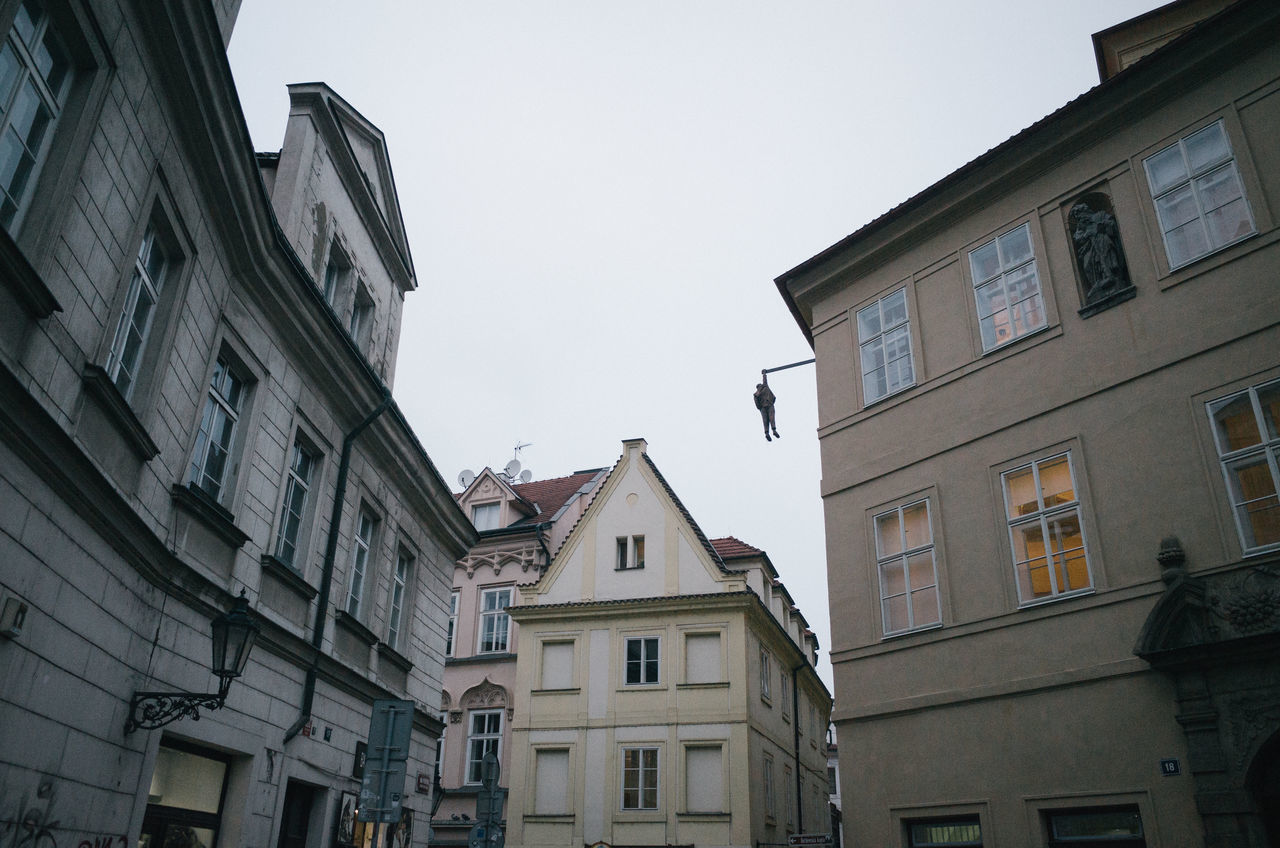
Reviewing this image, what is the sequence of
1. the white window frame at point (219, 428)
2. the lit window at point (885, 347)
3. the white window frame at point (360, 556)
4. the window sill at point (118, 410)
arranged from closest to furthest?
1. the window sill at point (118, 410)
2. the white window frame at point (219, 428)
3. the white window frame at point (360, 556)
4. the lit window at point (885, 347)

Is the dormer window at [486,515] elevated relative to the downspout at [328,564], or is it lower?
elevated

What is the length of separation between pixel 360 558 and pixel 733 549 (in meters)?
20.1

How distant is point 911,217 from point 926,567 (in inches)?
223

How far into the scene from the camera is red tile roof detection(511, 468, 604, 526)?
3453 cm

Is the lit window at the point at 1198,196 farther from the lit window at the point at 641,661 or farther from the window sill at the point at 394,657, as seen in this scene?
the lit window at the point at 641,661

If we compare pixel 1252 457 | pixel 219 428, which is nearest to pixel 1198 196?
pixel 1252 457

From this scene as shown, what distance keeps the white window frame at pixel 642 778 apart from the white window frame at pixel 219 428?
62.1ft

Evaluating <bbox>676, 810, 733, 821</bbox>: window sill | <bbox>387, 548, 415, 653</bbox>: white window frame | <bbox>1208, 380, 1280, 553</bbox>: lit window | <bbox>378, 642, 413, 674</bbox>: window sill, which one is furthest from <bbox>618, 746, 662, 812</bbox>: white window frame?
<bbox>1208, 380, 1280, 553</bbox>: lit window

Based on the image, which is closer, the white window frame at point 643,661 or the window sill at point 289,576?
the window sill at point 289,576

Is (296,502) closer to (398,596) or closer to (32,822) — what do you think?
(398,596)

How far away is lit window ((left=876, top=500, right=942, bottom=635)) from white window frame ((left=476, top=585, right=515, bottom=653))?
62.6ft

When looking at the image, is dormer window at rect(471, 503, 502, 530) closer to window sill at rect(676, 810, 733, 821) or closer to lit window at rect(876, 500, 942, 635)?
window sill at rect(676, 810, 733, 821)

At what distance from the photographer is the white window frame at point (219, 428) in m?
10.0

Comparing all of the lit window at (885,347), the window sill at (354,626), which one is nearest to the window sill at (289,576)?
the window sill at (354,626)
